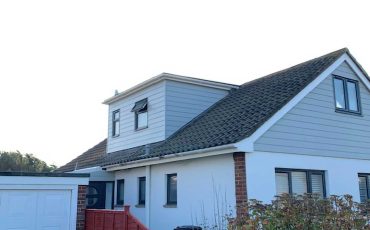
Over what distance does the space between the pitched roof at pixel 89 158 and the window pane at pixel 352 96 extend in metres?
10.9

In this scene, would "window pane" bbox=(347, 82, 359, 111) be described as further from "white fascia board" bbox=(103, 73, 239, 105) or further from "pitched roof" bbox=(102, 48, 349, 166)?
"white fascia board" bbox=(103, 73, 239, 105)

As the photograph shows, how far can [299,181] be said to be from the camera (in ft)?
38.9

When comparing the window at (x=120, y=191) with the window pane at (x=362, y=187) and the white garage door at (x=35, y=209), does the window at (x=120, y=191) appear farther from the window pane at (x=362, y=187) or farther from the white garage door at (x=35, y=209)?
the window pane at (x=362, y=187)

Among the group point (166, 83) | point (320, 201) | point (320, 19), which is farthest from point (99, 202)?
point (320, 201)

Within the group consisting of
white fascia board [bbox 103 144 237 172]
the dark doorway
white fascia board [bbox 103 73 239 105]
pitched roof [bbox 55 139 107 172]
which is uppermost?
white fascia board [bbox 103 73 239 105]

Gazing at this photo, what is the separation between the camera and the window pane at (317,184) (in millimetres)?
12184

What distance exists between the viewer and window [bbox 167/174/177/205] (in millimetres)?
13312

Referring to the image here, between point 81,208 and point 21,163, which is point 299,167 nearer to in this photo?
point 81,208

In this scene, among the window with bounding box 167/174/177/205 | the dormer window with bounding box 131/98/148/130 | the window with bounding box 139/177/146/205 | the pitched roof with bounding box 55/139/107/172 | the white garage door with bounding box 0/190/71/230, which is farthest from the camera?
the pitched roof with bounding box 55/139/107/172

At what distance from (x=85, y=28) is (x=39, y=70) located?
12.9 feet

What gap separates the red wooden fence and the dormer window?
5.88m

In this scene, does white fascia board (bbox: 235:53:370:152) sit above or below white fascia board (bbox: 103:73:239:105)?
below

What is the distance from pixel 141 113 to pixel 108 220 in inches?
268

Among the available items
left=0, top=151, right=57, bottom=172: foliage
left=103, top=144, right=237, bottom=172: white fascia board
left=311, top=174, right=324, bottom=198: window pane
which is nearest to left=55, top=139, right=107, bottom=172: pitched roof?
left=103, top=144, right=237, bottom=172: white fascia board
